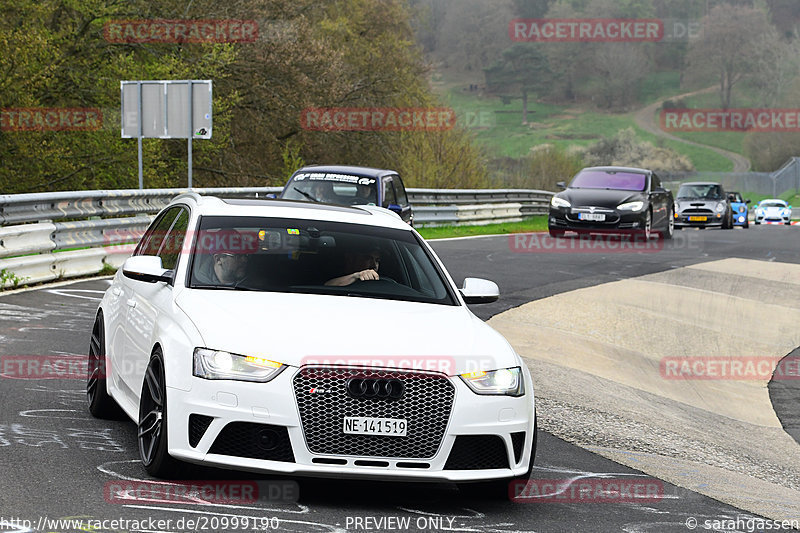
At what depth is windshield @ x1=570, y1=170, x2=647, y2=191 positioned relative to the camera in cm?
2750

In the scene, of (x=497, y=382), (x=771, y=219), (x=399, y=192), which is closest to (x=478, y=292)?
(x=497, y=382)

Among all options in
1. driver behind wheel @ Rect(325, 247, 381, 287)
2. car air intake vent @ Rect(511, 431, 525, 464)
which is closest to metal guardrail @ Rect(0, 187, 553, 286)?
driver behind wheel @ Rect(325, 247, 381, 287)

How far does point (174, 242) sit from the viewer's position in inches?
286

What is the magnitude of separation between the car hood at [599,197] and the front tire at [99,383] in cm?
1965

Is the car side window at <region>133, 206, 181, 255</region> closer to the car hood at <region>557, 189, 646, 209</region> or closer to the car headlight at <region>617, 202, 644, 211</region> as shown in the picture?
the car hood at <region>557, 189, 646, 209</region>

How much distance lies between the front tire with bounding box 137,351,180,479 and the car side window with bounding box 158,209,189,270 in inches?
38.6

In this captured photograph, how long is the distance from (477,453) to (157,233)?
10.3ft

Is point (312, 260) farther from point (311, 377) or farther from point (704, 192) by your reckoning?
point (704, 192)

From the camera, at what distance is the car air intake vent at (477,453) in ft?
18.7

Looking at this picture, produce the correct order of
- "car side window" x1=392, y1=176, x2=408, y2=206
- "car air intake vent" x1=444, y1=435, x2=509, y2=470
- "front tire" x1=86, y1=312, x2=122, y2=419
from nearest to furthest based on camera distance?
"car air intake vent" x1=444, y1=435, x2=509, y2=470, "front tire" x1=86, y1=312, x2=122, y2=419, "car side window" x1=392, y1=176, x2=408, y2=206

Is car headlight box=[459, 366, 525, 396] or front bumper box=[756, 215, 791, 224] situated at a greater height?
car headlight box=[459, 366, 525, 396]

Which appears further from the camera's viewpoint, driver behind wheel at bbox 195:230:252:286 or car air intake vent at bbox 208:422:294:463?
driver behind wheel at bbox 195:230:252:286

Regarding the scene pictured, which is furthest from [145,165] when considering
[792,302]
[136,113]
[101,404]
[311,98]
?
[101,404]

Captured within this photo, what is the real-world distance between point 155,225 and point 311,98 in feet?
108
